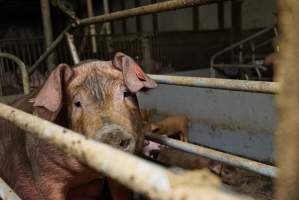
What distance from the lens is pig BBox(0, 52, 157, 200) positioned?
1.65 m

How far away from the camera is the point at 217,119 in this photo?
345 centimetres

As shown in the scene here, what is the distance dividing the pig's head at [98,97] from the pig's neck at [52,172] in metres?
0.14

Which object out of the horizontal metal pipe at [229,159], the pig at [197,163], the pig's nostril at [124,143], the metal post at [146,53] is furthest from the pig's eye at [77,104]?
the metal post at [146,53]

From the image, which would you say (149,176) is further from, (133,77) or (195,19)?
(195,19)

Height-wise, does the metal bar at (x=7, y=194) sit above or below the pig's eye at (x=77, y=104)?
below

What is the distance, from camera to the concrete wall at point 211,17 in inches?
277

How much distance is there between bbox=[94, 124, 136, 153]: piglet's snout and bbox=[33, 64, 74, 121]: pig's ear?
286 millimetres

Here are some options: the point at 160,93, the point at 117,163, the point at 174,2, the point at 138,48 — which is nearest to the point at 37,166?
the point at 174,2

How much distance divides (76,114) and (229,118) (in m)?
1.86

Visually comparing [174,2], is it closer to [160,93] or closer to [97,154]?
[97,154]

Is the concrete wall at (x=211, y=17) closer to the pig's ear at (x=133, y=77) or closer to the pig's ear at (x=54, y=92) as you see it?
the pig's ear at (x=133, y=77)

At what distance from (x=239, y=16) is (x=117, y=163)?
7481 millimetres

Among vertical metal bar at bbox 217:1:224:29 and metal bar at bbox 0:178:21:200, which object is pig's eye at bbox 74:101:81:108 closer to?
metal bar at bbox 0:178:21:200

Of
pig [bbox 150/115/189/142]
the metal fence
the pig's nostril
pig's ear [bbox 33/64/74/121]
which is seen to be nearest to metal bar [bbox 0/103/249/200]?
the metal fence
